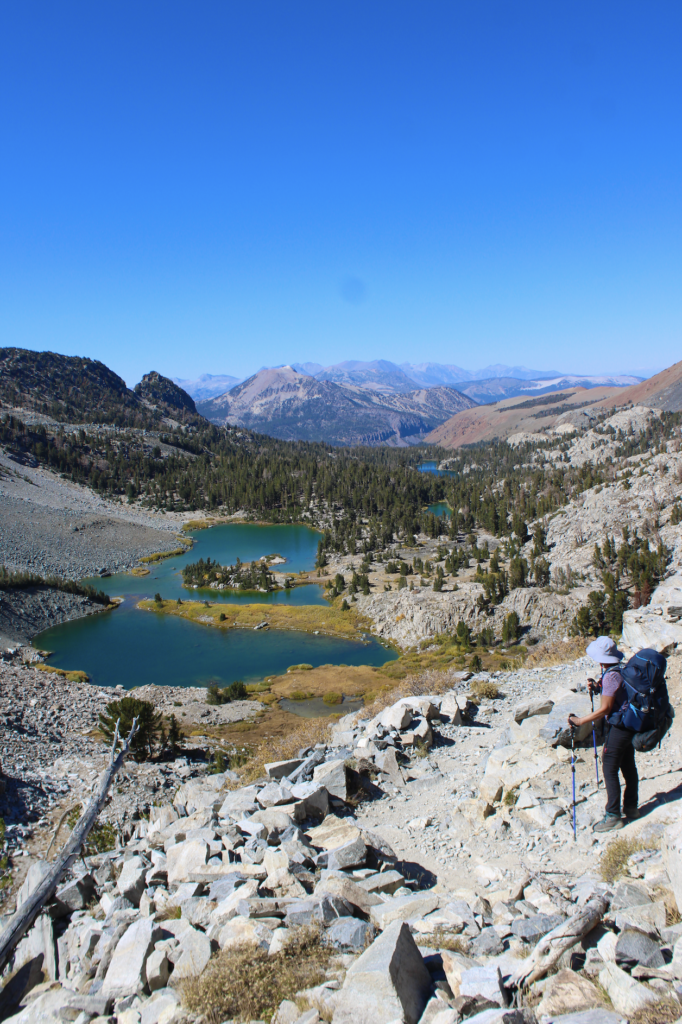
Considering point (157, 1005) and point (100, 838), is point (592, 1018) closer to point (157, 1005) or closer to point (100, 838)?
point (157, 1005)

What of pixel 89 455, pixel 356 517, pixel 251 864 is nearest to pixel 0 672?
pixel 251 864

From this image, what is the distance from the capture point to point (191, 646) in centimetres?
4712

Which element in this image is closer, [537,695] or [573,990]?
[573,990]

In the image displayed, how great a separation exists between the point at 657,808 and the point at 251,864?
21.2 feet

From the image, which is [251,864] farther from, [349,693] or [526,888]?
[349,693]

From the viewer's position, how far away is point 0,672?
110ft

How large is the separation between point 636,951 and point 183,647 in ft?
150

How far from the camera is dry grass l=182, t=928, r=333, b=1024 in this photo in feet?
19.4

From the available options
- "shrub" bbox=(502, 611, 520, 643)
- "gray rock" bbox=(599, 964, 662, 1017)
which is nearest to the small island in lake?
"shrub" bbox=(502, 611, 520, 643)

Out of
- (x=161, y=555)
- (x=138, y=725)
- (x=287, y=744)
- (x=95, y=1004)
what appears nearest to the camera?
(x=95, y=1004)

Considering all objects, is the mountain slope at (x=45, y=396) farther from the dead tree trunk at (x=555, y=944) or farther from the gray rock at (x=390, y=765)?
the dead tree trunk at (x=555, y=944)

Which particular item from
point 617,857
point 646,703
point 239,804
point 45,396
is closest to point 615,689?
point 646,703

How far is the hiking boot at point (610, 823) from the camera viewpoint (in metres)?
8.34

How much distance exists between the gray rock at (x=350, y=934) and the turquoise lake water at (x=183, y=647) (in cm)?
3342
